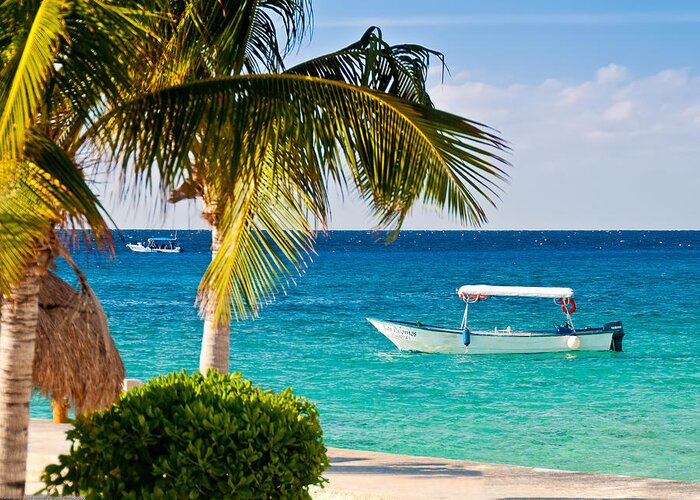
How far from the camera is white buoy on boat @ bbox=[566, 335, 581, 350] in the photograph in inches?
1169

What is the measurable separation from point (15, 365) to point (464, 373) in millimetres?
23021

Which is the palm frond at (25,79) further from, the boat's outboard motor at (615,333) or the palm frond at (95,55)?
the boat's outboard motor at (615,333)

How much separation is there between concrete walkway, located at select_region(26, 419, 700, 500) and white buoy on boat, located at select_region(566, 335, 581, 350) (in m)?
19.5

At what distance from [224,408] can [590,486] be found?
5.64 metres

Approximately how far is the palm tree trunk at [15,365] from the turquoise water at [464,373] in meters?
1.23

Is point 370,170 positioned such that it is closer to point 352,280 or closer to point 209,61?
point 209,61

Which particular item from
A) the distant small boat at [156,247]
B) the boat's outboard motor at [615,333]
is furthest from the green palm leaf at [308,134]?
the distant small boat at [156,247]

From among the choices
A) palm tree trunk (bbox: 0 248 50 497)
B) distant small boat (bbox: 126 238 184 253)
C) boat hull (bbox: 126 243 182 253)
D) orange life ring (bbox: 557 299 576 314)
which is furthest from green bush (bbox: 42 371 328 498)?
boat hull (bbox: 126 243 182 253)

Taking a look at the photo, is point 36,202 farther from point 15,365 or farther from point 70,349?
point 70,349

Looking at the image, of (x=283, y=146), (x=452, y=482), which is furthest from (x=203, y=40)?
(x=452, y=482)

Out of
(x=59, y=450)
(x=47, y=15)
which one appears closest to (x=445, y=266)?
(x=59, y=450)

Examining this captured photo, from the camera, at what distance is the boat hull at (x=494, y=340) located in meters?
29.5

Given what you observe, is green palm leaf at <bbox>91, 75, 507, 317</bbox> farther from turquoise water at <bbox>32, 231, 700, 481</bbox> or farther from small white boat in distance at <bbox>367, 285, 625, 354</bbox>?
small white boat in distance at <bbox>367, 285, 625, 354</bbox>

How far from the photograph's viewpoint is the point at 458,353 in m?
30.8
